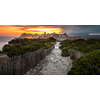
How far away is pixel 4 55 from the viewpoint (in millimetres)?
4863

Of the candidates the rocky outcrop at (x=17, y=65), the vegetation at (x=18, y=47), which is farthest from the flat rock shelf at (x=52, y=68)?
the vegetation at (x=18, y=47)

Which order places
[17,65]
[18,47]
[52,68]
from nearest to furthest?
[17,65], [52,68], [18,47]

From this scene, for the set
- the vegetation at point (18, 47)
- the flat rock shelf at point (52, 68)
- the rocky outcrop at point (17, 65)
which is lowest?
the flat rock shelf at point (52, 68)

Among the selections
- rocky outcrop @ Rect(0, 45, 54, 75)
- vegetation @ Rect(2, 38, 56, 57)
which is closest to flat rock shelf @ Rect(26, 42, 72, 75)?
rocky outcrop @ Rect(0, 45, 54, 75)

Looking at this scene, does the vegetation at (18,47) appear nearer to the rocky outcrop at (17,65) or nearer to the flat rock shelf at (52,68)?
the rocky outcrop at (17,65)

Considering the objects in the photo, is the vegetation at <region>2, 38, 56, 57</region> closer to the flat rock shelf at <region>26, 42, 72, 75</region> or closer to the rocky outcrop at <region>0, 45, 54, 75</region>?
the rocky outcrop at <region>0, 45, 54, 75</region>

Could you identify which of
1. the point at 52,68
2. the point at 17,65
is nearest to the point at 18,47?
the point at 17,65

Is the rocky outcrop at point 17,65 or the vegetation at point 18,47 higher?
the vegetation at point 18,47

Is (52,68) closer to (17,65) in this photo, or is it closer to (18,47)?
(17,65)

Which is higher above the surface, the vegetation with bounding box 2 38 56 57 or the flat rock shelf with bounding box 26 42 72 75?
the vegetation with bounding box 2 38 56 57

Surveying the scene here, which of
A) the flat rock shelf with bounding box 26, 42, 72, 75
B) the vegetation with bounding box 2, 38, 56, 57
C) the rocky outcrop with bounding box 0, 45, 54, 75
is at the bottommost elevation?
the flat rock shelf with bounding box 26, 42, 72, 75

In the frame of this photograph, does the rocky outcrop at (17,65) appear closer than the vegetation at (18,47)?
Yes

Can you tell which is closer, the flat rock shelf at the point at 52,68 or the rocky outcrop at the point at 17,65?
the rocky outcrop at the point at 17,65

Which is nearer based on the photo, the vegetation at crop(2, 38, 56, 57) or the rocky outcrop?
the rocky outcrop
